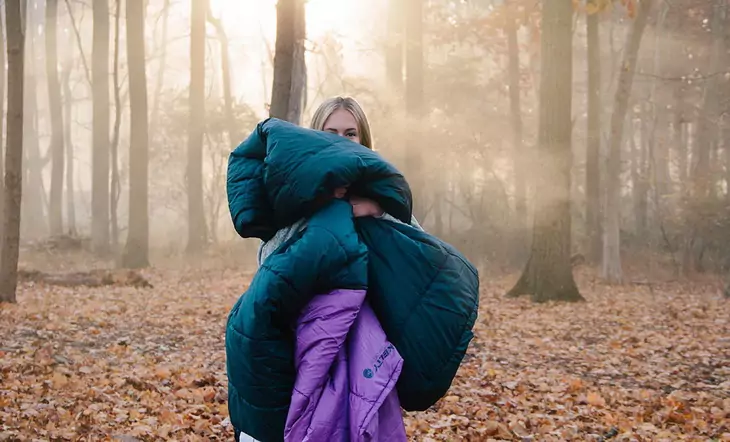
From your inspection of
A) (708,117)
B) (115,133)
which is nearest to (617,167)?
(708,117)

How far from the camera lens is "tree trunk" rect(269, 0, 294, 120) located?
31.4 ft

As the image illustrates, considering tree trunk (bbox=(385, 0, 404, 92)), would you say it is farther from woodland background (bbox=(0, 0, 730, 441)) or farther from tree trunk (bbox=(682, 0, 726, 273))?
tree trunk (bbox=(682, 0, 726, 273))

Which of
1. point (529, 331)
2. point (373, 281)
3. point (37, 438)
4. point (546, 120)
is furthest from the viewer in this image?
point (546, 120)

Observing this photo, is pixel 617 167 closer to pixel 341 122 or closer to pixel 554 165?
pixel 554 165

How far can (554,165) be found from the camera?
13.0m

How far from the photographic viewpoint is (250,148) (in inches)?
102

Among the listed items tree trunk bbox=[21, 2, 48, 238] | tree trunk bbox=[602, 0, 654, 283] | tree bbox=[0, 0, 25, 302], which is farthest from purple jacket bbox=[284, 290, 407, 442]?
tree trunk bbox=[21, 2, 48, 238]

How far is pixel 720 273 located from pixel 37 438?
1748cm

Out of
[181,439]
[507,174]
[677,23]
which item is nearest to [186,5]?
[507,174]

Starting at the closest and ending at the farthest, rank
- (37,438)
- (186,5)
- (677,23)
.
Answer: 1. (37,438)
2. (677,23)
3. (186,5)

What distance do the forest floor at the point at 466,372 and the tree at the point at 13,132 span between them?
108 cm

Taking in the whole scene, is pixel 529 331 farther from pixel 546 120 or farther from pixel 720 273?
pixel 720 273

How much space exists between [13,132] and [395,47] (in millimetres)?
15912

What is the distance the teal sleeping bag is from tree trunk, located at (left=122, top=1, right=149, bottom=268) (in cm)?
1661
